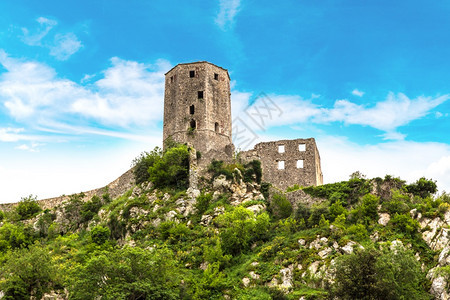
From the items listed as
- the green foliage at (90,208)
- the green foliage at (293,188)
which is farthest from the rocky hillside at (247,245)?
the green foliage at (90,208)

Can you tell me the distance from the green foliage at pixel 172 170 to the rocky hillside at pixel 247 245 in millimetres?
306

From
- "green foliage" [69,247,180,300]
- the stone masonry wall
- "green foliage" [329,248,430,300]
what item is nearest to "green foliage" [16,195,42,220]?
the stone masonry wall

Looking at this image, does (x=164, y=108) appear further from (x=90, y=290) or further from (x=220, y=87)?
(x=90, y=290)

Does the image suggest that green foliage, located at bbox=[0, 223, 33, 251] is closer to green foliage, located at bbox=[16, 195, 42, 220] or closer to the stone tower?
green foliage, located at bbox=[16, 195, 42, 220]

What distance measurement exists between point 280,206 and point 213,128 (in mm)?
13441

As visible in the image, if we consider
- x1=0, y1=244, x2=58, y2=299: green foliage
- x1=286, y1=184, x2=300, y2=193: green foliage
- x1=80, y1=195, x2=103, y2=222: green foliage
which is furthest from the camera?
x1=80, y1=195, x2=103, y2=222: green foliage

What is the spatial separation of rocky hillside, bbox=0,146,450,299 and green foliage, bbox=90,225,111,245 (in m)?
0.12

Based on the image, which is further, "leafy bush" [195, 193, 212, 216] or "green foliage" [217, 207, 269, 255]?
"leafy bush" [195, 193, 212, 216]

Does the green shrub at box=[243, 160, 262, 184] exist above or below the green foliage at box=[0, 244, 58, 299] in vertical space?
above

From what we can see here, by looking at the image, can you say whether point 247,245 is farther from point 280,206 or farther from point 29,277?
point 29,277

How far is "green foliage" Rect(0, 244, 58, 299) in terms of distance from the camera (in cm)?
3359

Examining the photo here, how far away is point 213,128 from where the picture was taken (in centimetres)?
5038

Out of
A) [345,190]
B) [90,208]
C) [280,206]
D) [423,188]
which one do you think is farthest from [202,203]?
[423,188]

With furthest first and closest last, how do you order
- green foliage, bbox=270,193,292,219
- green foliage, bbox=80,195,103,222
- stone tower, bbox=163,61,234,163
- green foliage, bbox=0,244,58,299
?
stone tower, bbox=163,61,234,163 → green foliage, bbox=80,195,103,222 → green foliage, bbox=270,193,292,219 → green foliage, bbox=0,244,58,299
